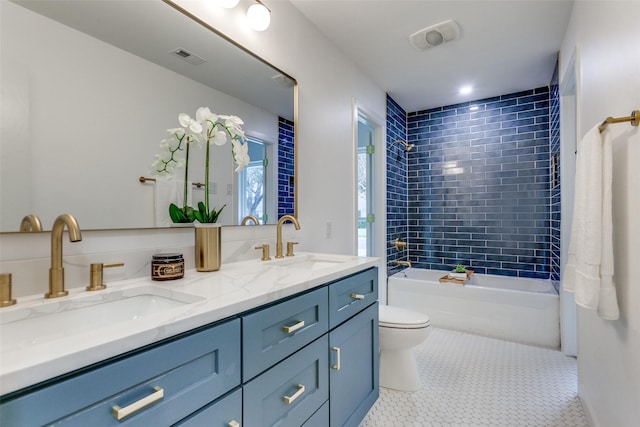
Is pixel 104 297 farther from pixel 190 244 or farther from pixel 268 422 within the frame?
pixel 268 422

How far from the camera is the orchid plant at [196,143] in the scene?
1317 mm

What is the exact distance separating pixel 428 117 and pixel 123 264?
378 centimetres

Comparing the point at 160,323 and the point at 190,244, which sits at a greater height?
the point at 190,244

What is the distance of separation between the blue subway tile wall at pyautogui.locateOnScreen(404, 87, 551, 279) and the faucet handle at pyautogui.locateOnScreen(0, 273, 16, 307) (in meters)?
3.11

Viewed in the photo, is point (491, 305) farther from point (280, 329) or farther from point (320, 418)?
point (280, 329)

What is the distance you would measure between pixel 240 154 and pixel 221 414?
109cm

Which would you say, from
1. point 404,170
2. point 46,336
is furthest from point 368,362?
point 404,170

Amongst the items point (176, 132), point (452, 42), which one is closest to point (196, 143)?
point (176, 132)

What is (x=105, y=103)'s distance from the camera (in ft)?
3.68

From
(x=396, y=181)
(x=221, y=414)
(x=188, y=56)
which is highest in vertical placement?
(x=188, y=56)

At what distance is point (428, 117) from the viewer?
3984 mm

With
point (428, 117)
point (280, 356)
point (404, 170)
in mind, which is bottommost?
point (280, 356)

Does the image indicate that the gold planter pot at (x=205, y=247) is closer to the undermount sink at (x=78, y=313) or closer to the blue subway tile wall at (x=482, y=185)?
the undermount sink at (x=78, y=313)

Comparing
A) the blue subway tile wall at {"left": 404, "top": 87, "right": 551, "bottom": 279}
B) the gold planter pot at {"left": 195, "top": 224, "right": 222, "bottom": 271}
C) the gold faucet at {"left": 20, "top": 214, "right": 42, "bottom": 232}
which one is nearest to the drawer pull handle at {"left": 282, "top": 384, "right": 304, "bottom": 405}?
the gold planter pot at {"left": 195, "top": 224, "right": 222, "bottom": 271}
